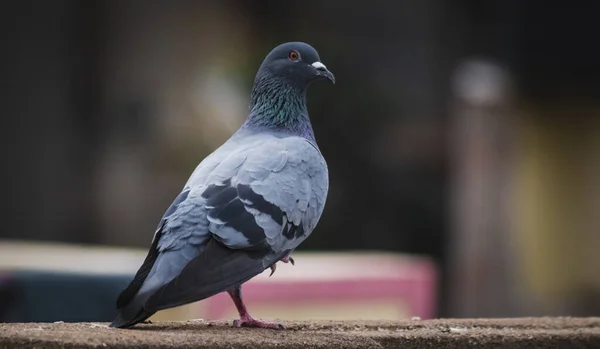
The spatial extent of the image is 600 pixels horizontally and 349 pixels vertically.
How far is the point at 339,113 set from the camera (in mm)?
13359

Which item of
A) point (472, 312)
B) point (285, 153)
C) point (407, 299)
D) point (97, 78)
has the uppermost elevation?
point (285, 153)

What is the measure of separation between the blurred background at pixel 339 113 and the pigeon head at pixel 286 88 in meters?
6.84

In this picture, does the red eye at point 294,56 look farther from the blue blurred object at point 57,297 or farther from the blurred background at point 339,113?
the blurred background at point 339,113

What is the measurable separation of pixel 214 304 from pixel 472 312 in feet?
12.5

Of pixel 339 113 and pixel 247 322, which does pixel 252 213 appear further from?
pixel 339 113

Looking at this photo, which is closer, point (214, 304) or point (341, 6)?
point (214, 304)

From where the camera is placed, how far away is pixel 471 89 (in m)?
11.5

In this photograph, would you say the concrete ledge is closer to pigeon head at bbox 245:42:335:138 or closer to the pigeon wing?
the pigeon wing

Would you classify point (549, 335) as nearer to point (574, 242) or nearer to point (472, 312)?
point (472, 312)

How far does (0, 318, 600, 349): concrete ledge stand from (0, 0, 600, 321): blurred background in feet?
22.7

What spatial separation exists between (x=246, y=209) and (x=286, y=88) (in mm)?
1000

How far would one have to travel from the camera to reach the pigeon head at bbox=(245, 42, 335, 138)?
5.25 metres

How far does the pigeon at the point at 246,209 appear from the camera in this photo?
4168 mm

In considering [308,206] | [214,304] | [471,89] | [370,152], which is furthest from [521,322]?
[370,152]
